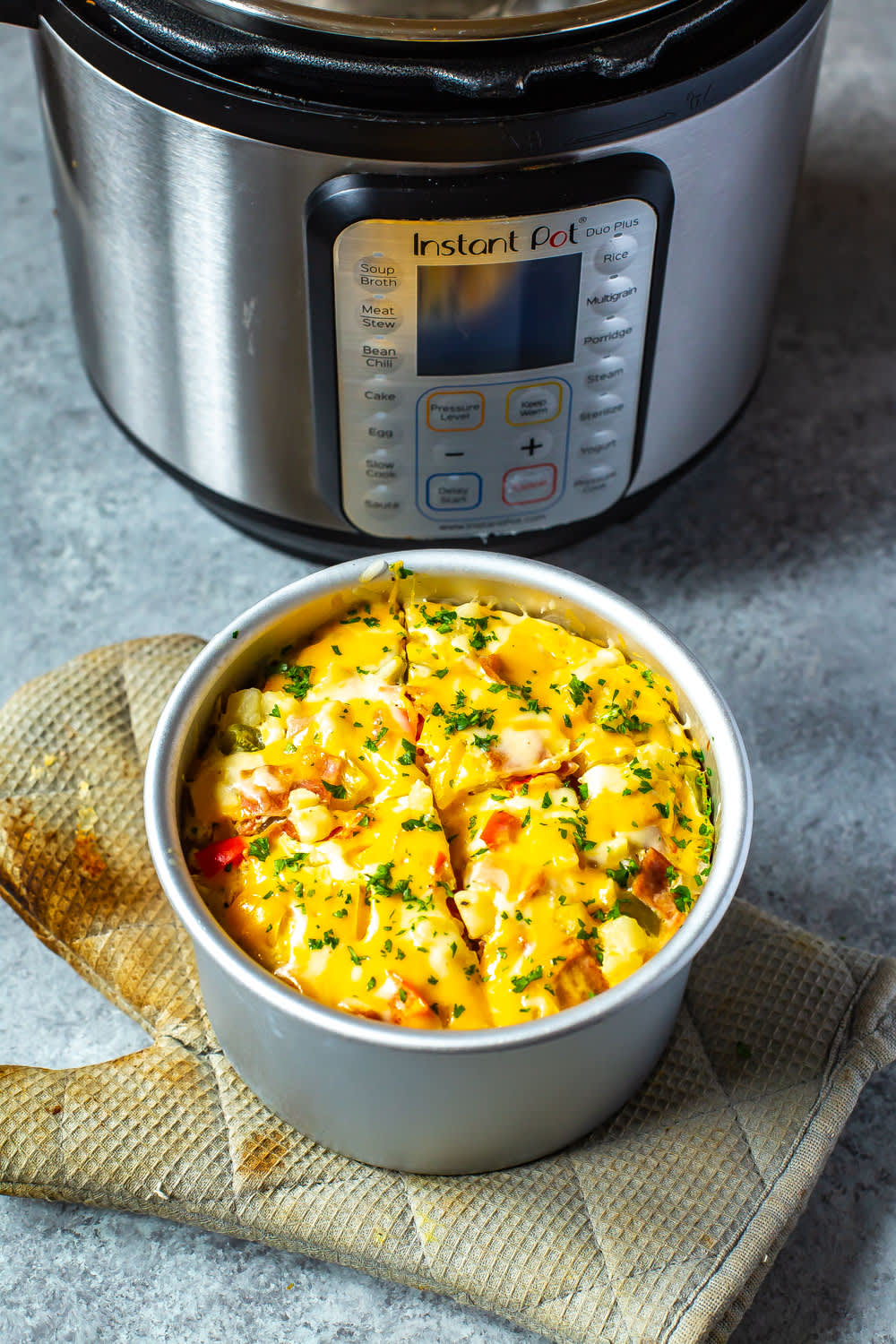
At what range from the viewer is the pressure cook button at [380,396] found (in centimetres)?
125

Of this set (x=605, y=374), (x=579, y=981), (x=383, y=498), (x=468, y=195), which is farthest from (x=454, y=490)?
(x=579, y=981)

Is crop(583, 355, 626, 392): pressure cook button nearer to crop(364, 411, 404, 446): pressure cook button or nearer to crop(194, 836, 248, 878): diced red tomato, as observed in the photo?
crop(364, 411, 404, 446): pressure cook button

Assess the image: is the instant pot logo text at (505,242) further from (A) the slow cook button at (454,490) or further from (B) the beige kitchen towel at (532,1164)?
(B) the beige kitchen towel at (532,1164)

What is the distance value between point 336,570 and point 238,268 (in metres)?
0.27

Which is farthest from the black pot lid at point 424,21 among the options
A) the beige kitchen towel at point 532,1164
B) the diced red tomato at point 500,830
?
the beige kitchen towel at point 532,1164

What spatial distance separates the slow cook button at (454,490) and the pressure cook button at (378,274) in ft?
0.65

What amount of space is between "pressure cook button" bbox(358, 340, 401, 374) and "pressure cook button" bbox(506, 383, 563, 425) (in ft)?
0.34

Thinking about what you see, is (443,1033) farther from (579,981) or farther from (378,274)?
(378,274)

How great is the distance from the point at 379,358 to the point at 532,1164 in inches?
25.4

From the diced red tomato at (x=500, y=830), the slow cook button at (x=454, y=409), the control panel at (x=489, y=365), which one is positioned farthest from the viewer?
the slow cook button at (x=454, y=409)

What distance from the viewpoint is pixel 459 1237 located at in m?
1.06

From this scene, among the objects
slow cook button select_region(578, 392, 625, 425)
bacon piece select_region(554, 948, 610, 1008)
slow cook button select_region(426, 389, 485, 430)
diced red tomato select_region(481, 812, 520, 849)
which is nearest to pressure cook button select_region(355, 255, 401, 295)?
slow cook button select_region(426, 389, 485, 430)

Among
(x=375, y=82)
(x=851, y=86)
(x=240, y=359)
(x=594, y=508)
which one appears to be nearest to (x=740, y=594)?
(x=594, y=508)

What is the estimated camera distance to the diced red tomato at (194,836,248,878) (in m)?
1.06
